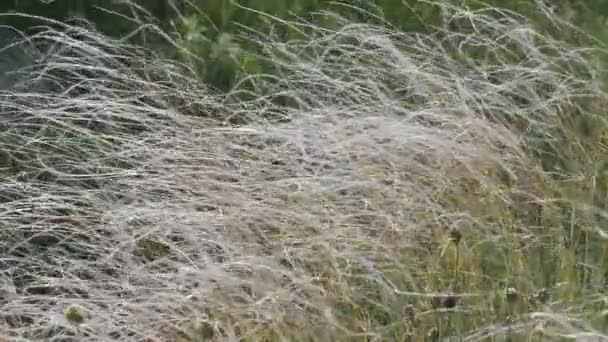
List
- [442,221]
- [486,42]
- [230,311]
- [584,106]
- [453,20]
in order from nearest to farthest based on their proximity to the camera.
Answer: [230,311], [442,221], [584,106], [486,42], [453,20]

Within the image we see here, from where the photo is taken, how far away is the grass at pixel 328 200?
322cm

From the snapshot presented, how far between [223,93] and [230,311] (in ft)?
4.80

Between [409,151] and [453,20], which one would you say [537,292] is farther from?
[453,20]

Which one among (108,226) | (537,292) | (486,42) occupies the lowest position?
(108,226)

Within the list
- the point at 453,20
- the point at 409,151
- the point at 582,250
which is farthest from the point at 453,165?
the point at 453,20

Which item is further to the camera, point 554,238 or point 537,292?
point 554,238

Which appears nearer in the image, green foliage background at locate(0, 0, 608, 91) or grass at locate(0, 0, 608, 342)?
grass at locate(0, 0, 608, 342)

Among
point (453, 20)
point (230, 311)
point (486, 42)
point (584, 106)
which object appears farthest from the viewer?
point (453, 20)

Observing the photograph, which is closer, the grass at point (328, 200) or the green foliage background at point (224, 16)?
the grass at point (328, 200)

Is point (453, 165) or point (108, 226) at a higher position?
point (453, 165)

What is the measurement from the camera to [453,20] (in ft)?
15.0

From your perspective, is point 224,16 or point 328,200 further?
point 224,16

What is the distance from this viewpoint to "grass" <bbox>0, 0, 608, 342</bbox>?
322 cm

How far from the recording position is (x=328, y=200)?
353cm
